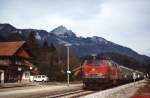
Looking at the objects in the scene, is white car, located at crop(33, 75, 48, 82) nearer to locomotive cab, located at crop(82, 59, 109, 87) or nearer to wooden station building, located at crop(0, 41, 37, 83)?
wooden station building, located at crop(0, 41, 37, 83)

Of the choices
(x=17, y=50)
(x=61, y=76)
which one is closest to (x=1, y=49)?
(x=17, y=50)

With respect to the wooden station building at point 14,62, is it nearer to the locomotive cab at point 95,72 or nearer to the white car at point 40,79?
the white car at point 40,79

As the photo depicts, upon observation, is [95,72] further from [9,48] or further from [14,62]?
[9,48]

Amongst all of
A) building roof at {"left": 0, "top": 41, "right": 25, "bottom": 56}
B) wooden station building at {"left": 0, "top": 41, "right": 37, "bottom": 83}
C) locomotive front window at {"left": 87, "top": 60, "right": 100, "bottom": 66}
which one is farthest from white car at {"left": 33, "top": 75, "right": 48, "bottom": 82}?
locomotive front window at {"left": 87, "top": 60, "right": 100, "bottom": 66}

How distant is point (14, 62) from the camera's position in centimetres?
6819

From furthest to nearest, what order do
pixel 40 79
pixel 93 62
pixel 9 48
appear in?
pixel 40 79 → pixel 9 48 → pixel 93 62

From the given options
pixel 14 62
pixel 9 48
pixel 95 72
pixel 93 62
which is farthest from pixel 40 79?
pixel 95 72

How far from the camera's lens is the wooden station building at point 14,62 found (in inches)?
2562

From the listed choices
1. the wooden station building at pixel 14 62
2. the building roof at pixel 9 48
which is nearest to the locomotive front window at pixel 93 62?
the wooden station building at pixel 14 62

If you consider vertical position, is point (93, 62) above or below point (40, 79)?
above

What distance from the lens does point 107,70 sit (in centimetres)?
3688

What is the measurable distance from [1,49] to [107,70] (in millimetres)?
37775

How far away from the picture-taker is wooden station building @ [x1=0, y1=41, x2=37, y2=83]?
213 feet

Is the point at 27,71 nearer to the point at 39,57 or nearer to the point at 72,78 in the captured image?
the point at 72,78
